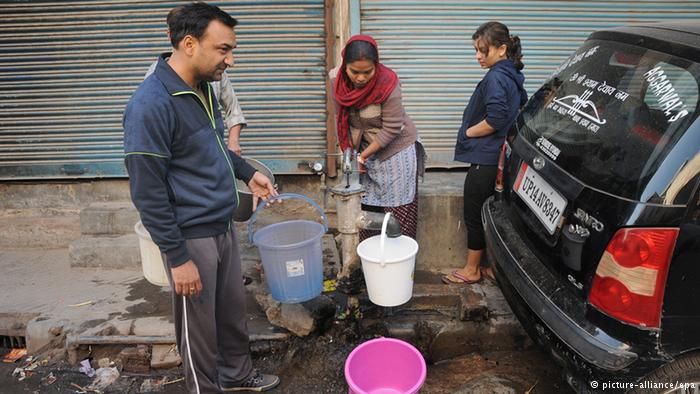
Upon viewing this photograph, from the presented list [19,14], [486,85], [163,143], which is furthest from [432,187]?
[19,14]

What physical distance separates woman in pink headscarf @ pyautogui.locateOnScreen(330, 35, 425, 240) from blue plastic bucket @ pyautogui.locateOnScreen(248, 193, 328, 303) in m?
0.60

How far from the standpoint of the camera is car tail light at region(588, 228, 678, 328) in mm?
1905

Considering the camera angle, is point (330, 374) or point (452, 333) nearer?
point (330, 374)

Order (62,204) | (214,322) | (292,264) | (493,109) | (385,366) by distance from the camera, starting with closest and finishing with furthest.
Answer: (214,322)
(385,366)
(292,264)
(493,109)
(62,204)

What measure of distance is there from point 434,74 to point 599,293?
11.1 ft

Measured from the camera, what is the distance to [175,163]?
2.26 m

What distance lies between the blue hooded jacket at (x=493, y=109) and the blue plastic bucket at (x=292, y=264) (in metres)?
1.27

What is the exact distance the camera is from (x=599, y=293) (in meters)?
2.05

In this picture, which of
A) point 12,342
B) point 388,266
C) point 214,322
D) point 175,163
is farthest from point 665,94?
point 12,342

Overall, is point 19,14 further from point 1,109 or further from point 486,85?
point 486,85

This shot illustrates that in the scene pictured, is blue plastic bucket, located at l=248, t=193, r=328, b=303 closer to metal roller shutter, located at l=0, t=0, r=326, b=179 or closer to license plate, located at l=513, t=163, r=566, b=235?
license plate, located at l=513, t=163, r=566, b=235

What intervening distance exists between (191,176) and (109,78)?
3.32 meters

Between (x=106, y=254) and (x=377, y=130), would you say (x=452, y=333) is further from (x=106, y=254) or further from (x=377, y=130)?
(x=106, y=254)

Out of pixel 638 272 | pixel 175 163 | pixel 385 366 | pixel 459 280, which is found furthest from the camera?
pixel 459 280
